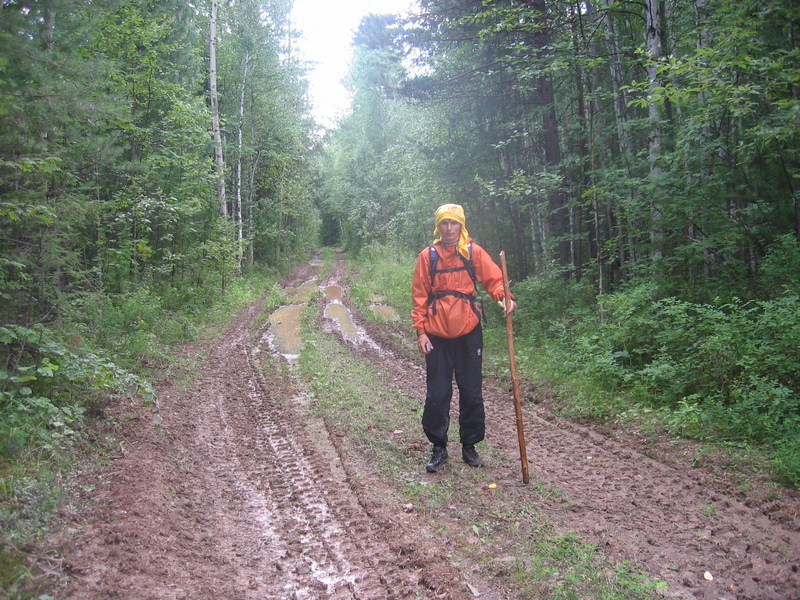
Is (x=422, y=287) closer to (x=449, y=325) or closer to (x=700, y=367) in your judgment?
(x=449, y=325)

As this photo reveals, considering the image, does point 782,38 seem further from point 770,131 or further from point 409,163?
point 409,163

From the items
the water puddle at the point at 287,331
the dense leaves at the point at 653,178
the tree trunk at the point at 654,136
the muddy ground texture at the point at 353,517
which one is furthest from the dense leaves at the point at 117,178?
the tree trunk at the point at 654,136

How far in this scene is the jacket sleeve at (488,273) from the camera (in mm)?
4930

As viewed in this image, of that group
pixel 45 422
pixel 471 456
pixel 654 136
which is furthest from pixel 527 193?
pixel 45 422

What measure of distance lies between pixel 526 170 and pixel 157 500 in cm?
1260

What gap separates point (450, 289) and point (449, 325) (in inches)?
13.1

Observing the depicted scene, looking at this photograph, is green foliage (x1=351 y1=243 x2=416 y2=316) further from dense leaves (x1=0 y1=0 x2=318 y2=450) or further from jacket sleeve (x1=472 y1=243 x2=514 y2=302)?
jacket sleeve (x1=472 y1=243 x2=514 y2=302)

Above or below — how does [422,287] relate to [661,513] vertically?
above

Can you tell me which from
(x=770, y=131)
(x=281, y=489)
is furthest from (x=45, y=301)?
(x=770, y=131)

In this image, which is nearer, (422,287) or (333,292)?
(422,287)

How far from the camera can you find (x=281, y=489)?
4.62 metres

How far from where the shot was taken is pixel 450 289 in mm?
4891

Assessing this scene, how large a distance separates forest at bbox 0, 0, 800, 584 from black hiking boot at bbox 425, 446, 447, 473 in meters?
2.32

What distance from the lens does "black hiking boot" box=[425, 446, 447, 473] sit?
4.81 metres
